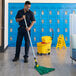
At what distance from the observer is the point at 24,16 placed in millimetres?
4094

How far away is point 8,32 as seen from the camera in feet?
22.9

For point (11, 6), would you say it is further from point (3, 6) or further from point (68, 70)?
point (68, 70)

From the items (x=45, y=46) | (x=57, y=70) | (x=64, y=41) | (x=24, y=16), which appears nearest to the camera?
(x=57, y=70)

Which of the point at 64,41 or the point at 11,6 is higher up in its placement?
the point at 11,6

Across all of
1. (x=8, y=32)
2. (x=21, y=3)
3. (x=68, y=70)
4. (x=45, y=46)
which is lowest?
(x=68, y=70)

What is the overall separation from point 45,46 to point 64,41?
5.20ft

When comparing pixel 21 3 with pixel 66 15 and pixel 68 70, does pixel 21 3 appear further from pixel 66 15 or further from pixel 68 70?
pixel 68 70

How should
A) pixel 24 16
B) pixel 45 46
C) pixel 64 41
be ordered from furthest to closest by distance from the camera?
1. pixel 64 41
2. pixel 45 46
3. pixel 24 16

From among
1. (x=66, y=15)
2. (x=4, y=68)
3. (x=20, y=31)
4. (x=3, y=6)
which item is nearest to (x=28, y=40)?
(x=20, y=31)

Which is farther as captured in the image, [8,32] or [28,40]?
[8,32]

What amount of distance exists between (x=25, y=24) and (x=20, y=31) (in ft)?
0.71

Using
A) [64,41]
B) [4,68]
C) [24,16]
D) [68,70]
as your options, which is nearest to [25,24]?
[24,16]

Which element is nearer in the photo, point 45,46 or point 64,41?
point 45,46

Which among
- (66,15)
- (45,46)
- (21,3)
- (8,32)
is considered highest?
(21,3)
